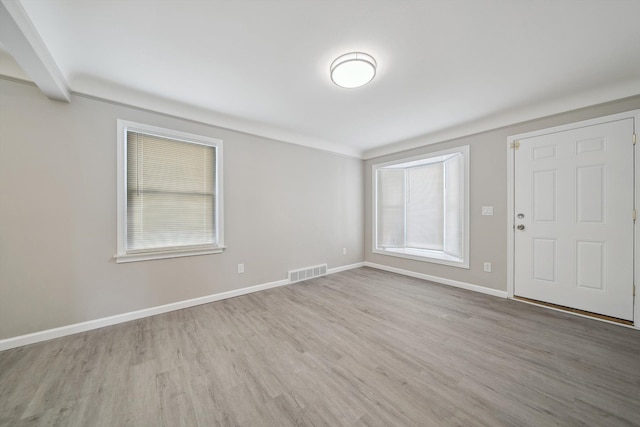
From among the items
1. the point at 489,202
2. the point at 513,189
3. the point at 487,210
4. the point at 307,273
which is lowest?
the point at 307,273

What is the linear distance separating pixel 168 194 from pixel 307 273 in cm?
240

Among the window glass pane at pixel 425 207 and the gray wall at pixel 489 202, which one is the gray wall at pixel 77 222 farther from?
the gray wall at pixel 489 202

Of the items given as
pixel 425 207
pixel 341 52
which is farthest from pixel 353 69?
pixel 425 207

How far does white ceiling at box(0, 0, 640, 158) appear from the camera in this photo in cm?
146

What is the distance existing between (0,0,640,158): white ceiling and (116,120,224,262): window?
1.25 feet

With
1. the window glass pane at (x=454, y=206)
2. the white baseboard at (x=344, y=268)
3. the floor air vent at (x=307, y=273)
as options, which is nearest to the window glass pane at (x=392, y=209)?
the white baseboard at (x=344, y=268)

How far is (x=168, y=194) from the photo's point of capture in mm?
2672

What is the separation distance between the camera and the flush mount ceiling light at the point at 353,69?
1.85 meters

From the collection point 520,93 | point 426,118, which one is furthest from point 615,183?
point 426,118

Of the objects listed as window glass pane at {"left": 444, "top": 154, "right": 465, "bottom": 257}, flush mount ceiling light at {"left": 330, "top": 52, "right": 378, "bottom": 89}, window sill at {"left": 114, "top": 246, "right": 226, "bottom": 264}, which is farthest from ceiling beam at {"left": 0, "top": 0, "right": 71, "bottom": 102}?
window glass pane at {"left": 444, "top": 154, "right": 465, "bottom": 257}

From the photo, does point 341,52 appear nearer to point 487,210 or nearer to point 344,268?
point 487,210

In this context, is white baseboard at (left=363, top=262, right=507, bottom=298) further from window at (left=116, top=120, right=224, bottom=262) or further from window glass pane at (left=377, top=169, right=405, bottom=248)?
window at (left=116, top=120, right=224, bottom=262)

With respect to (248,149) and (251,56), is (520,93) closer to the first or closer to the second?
(251,56)

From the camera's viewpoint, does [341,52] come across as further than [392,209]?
No
